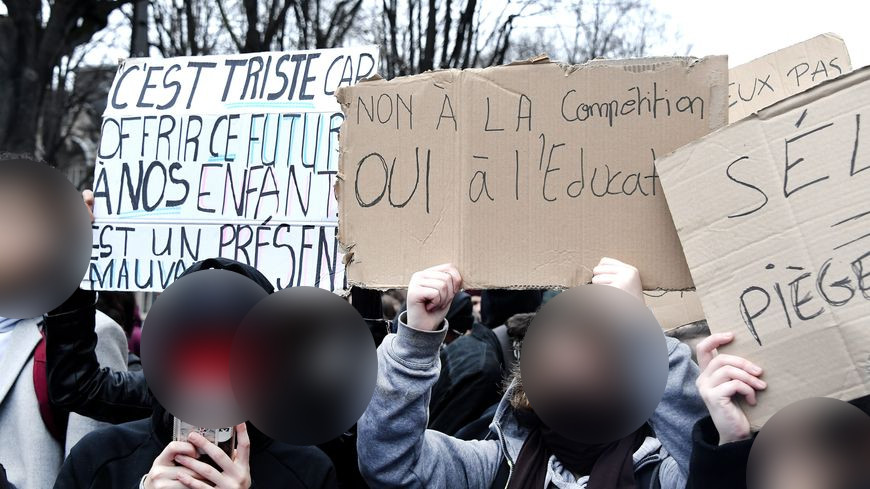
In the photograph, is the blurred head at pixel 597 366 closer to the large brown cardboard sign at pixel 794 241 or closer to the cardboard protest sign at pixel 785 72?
the large brown cardboard sign at pixel 794 241

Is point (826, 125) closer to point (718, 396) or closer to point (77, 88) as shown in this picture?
point (718, 396)

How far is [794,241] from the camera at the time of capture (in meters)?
1.58

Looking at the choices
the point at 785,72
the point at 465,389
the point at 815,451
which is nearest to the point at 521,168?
the point at 815,451

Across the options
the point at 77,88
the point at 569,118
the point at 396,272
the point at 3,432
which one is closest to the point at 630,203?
the point at 569,118

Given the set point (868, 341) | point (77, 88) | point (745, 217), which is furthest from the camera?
point (77, 88)

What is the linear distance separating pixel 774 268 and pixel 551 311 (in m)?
0.41

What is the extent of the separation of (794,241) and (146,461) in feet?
4.88

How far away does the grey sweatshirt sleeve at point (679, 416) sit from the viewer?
73.0 inches

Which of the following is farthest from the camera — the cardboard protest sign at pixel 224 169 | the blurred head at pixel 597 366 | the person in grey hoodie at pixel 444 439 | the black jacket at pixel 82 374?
the cardboard protest sign at pixel 224 169

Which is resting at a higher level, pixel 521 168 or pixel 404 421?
pixel 521 168

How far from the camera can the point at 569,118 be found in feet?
6.29

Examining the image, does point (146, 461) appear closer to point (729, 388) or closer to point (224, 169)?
point (224, 169)

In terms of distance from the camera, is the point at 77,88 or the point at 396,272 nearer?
the point at 396,272

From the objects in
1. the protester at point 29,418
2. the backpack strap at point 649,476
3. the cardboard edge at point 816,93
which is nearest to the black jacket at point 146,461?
the protester at point 29,418
